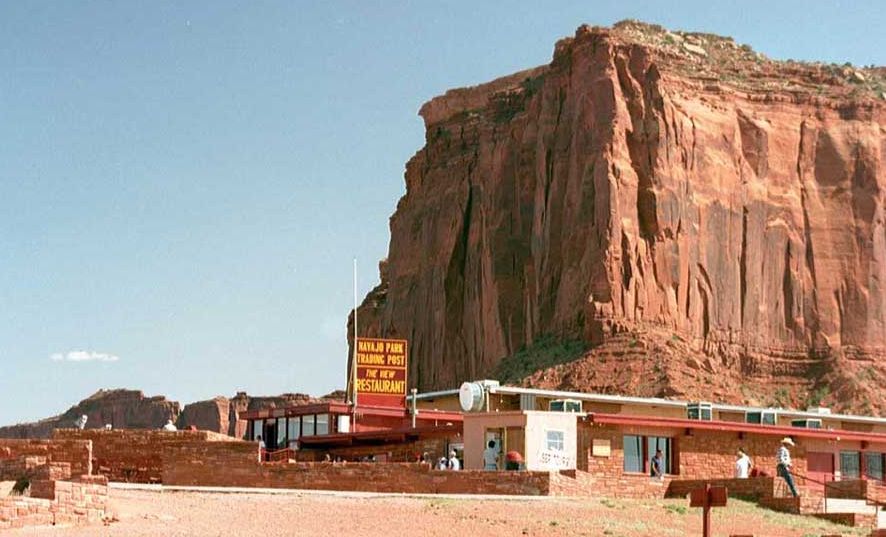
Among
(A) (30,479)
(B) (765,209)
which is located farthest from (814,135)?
(A) (30,479)

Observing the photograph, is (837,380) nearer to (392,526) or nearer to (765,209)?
(765,209)

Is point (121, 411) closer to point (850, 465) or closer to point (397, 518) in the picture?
point (850, 465)

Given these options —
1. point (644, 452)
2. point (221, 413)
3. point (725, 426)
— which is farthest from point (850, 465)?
point (221, 413)

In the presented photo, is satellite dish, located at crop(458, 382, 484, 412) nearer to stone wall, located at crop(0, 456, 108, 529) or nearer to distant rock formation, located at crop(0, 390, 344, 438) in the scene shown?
stone wall, located at crop(0, 456, 108, 529)

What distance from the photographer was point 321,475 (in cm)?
4794

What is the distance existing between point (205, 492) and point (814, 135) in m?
82.9

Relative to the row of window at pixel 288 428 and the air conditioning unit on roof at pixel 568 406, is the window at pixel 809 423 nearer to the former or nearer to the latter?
the air conditioning unit on roof at pixel 568 406

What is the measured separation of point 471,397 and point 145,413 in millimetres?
133214

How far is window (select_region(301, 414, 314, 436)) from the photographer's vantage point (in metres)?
62.0

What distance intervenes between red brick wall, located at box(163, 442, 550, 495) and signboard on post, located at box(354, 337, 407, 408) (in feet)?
51.6

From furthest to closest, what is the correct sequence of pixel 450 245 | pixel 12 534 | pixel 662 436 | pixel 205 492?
pixel 450 245 → pixel 662 436 → pixel 205 492 → pixel 12 534

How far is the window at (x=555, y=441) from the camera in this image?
5281 centimetres

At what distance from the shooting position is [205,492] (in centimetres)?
4209

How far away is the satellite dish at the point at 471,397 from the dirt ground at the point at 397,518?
1343 centimetres
